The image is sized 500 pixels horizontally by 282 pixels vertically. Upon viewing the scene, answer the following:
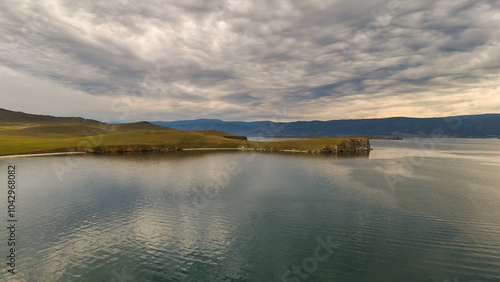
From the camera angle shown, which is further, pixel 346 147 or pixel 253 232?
pixel 346 147

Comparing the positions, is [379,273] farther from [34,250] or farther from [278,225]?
[34,250]

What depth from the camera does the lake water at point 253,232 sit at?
25156 mm

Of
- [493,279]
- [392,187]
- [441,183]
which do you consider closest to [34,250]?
[493,279]

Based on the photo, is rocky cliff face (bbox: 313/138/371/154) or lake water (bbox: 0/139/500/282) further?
rocky cliff face (bbox: 313/138/371/154)

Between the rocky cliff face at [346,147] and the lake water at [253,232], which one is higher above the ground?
the rocky cliff face at [346,147]

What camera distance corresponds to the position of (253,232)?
35094 mm

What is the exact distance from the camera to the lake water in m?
25.2

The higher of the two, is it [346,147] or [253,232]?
[346,147]

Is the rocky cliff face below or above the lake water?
above

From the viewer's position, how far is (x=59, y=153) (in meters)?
138

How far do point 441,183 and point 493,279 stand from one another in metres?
53.5

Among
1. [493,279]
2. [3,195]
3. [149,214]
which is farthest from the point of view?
[3,195]

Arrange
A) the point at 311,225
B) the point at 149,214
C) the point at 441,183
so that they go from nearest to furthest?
the point at 311,225, the point at 149,214, the point at 441,183

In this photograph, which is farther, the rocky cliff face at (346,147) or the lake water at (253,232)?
the rocky cliff face at (346,147)
